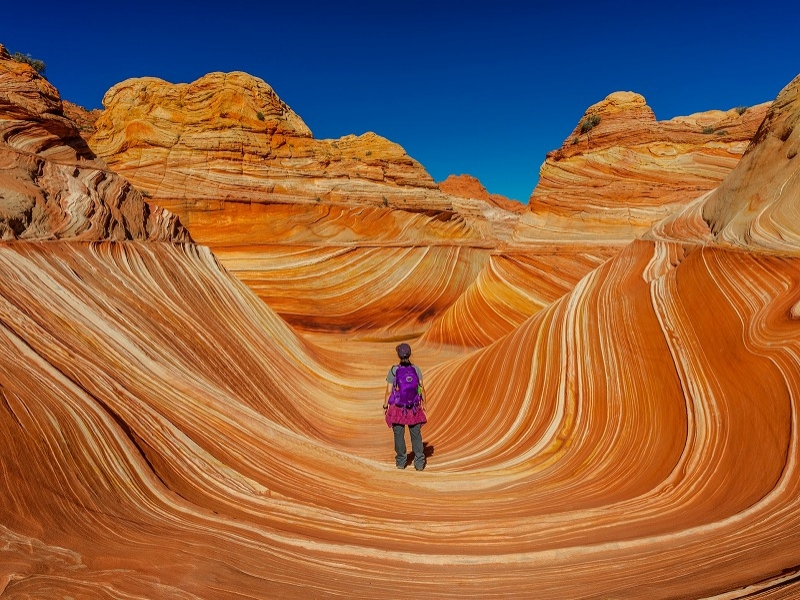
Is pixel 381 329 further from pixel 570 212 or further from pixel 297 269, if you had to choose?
pixel 570 212

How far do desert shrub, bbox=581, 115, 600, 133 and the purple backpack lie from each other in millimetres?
12095

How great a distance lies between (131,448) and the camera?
3.06 m

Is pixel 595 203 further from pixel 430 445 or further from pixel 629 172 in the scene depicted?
pixel 430 445

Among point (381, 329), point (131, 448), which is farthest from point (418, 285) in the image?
point (131, 448)

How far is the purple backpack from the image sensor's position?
471 cm

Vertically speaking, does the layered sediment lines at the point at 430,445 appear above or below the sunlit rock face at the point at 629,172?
below

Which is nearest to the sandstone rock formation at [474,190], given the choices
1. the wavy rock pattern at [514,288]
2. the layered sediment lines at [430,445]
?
the wavy rock pattern at [514,288]

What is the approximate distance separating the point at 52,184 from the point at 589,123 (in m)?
12.9

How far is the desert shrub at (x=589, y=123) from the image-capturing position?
46.8 ft

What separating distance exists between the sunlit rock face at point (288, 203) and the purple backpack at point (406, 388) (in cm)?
1015

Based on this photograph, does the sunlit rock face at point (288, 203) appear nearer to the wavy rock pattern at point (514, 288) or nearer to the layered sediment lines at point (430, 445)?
the wavy rock pattern at point (514, 288)

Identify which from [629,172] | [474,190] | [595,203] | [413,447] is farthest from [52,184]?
[474,190]

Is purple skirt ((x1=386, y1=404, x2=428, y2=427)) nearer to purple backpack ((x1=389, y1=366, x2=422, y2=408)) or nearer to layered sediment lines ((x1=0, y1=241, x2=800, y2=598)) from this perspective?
purple backpack ((x1=389, y1=366, x2=422, y2=408))

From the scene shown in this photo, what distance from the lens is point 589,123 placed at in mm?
14359
